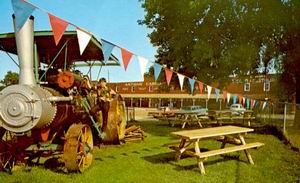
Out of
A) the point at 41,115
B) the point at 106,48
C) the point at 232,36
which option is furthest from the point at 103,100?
the point at 232,36

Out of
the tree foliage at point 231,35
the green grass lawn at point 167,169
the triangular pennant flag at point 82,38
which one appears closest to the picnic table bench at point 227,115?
the tree foliage at point 231,35

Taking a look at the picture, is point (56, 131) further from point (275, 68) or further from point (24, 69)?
point (275, 68)

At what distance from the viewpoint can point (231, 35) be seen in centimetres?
1753

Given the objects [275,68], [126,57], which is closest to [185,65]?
[275,68]

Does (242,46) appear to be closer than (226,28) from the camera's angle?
Yes

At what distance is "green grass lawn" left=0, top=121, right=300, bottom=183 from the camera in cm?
715

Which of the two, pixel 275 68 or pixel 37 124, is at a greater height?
pixel 275 68

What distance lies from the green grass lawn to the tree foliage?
7195 millimetres

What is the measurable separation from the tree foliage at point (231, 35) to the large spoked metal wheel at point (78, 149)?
9.53 m

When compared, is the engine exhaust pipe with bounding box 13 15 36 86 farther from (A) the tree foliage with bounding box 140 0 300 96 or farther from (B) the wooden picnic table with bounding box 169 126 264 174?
(A) the tree foliage with bounding box 140 0 300 96

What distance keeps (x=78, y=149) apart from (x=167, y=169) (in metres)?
2.06

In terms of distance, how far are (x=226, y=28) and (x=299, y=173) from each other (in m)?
10.9

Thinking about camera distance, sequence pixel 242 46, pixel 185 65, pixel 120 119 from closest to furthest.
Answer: pixel 120 119
pixel 242 46
pixel 185 65

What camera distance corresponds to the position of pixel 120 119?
454 inches
